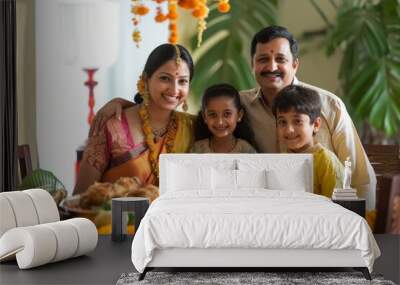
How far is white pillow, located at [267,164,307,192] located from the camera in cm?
736

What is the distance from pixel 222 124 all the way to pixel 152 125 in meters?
0.74

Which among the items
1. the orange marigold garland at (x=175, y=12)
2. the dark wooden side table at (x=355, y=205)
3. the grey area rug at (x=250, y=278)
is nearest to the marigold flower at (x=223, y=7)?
the orange marigold garland at (x=175, y=12)

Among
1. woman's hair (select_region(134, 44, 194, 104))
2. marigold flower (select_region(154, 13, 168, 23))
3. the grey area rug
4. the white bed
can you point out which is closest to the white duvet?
the white bed

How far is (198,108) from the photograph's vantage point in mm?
7980

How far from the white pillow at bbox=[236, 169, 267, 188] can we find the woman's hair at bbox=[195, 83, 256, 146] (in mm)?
681

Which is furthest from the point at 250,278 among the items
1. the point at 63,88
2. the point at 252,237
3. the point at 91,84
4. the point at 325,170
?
the point at 63,88

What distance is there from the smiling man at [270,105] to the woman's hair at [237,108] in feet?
0.21

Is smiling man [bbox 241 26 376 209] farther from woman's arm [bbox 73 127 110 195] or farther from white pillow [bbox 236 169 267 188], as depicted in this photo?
woman's arm [bbox 73 127 110 195]

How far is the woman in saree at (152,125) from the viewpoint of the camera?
26.1 ft

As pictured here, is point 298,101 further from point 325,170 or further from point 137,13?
point 137,13

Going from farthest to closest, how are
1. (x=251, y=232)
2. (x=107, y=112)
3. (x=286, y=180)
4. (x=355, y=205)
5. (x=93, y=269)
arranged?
Answer: (x=107, y=112) → (x=286, y=180) → (x=355, y=205) → (x=93, y=269) → (x=251, y=232)

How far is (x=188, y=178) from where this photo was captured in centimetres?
743

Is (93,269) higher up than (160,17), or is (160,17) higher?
(160,17)

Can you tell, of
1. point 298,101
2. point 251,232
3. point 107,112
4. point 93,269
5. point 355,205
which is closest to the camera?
point 251,232
